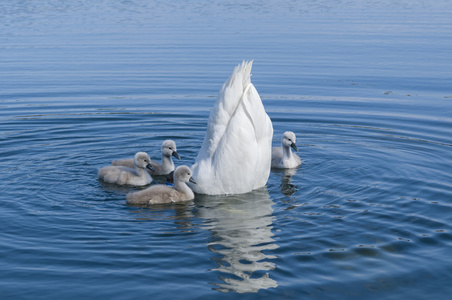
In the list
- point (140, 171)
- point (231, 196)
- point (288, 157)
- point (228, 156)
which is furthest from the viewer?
point (288, 157)

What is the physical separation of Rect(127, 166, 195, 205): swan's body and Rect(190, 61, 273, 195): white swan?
0.23 m

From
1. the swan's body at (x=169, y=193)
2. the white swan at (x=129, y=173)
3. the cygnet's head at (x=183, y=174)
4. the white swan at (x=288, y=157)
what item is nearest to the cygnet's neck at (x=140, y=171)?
the white swan at (x=129, y=173)

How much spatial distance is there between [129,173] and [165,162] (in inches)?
39.1

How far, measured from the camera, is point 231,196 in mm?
10609

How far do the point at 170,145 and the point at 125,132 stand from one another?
2917 mm

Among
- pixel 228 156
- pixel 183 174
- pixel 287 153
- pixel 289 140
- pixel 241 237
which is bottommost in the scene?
pixel 241 237

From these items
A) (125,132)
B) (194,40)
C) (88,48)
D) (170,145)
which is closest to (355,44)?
(194,40)

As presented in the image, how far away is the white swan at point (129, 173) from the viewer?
1129 centimetres

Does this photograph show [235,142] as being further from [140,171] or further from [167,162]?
[167,162]

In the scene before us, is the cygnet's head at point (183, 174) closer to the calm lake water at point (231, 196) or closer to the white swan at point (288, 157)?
the calm lake water at point (231, 196)

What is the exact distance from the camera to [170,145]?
11875 mm

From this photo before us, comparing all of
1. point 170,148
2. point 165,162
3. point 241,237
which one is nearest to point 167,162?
point 165,162

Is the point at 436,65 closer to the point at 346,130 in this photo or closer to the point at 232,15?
the point at 346,130

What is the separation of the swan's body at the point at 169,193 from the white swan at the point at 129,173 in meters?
1.02
